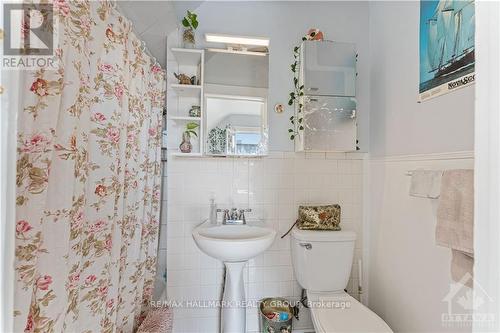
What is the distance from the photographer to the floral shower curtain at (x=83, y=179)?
582 millimetres

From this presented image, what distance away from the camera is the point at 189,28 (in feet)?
5.52

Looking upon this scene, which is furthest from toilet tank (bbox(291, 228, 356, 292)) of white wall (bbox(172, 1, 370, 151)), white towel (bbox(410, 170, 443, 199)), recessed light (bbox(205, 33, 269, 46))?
recessed light (bbox(205, 33, 269, 46))

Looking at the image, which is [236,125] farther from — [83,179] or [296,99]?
[83,179]

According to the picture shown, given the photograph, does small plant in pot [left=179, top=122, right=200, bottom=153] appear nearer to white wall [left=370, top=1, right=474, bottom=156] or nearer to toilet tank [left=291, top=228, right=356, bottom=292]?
toilet tank [left=291, top=228, right=356, bottom=292]

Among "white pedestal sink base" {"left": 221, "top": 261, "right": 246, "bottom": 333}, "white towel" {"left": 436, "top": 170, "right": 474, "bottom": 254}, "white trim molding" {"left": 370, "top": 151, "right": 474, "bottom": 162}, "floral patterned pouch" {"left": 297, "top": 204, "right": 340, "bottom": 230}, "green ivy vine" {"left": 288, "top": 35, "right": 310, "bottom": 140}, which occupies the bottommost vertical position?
"white pedestal sink base" {"left": 221, "top": 261, "right": 246, "bottom": 333}

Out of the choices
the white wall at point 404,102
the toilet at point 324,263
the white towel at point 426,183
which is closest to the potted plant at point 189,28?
the white wall at point 404,102

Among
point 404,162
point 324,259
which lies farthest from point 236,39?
point 324,259

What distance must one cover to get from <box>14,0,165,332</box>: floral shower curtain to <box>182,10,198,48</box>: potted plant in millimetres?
463

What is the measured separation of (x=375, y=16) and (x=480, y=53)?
5.60ft

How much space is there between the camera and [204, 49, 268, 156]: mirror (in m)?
1.75

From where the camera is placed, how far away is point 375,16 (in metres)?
1.84

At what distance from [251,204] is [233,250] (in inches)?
19.5

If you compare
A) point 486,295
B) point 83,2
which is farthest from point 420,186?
point 83,2

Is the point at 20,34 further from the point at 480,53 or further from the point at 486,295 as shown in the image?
the point at 486,295
